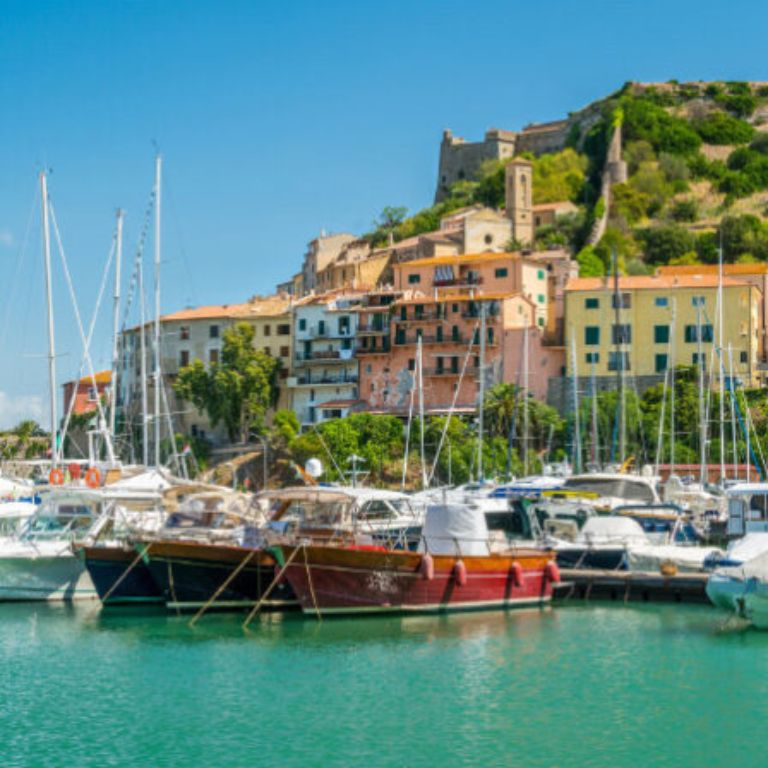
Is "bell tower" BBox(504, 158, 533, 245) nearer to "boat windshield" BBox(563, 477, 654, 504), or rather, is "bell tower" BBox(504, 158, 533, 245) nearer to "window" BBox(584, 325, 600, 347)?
"window" BBox(584, 325, 600, 347)

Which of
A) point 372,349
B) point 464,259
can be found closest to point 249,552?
point 372,349

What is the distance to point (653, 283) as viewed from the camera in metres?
74.2

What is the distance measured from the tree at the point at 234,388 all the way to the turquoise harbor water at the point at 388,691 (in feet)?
149

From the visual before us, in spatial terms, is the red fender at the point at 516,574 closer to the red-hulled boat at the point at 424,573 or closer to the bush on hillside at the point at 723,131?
the red-hulled boat at the point at 424,573

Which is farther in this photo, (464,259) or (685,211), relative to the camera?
(685,211)

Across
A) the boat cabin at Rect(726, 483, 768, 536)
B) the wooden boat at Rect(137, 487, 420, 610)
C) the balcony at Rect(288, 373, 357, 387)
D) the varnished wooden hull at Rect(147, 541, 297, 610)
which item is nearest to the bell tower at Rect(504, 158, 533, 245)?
the balcony at Rect(288, 373, 357, 387)

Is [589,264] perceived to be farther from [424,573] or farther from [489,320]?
[424,573]

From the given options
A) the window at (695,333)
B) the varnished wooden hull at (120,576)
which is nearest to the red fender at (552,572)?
the varnished wooden hull at (120,576)

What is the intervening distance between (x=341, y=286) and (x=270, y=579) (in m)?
62.1

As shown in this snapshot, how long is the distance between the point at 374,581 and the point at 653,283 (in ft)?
149

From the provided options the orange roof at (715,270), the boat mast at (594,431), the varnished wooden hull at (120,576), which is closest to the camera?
the varnished wooden hull at (120,576)

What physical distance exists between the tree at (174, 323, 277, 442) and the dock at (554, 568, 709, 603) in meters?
43.8

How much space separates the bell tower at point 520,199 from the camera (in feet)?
320

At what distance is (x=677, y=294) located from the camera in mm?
72562
